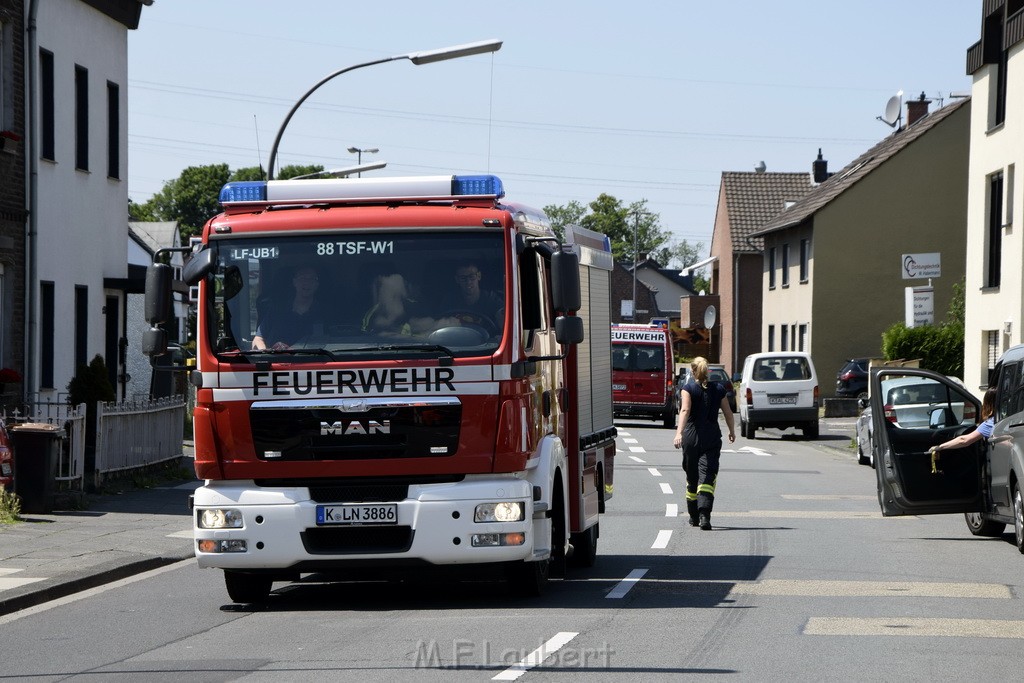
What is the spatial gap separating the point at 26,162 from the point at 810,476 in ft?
41.9

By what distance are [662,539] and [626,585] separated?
11.8 feet

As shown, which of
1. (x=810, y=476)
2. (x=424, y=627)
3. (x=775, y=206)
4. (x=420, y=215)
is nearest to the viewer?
(x=424, y=627)

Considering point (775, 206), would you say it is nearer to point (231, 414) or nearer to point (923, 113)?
point (923, 113)

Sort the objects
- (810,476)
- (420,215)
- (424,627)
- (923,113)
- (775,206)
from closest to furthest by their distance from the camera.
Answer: (424,627)
(420,215)
(810,476)
(923,113)
(775,206)

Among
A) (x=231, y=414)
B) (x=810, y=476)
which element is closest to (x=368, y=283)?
(x=231, y=414)

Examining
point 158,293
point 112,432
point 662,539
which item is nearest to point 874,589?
point 662,539

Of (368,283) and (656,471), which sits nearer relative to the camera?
(368,283)

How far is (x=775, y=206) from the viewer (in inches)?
2790

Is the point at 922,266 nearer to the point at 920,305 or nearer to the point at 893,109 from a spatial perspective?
the point at 920,305

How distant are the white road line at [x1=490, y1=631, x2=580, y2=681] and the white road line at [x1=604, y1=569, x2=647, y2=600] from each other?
1883 mm

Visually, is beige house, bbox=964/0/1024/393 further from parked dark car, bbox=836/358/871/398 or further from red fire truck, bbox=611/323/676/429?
parked dark car, bbox=836/358/871/398

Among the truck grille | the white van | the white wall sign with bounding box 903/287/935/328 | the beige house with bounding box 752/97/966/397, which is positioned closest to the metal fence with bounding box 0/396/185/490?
the truck grille

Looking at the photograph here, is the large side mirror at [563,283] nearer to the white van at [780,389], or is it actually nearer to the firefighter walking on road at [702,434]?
the firefighter walking on road at [702,434]

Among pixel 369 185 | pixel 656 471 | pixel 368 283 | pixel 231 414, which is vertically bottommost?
pixel 656 471
